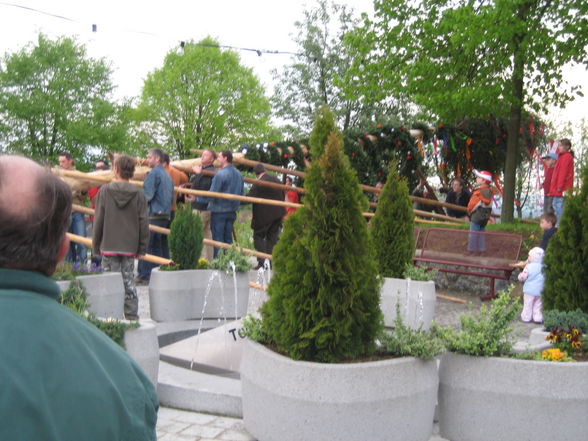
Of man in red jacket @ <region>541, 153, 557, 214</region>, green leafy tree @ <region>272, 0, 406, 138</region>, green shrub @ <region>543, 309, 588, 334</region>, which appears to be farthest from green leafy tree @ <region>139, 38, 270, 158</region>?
green shrub @ <region>543, 309, 588, 334</region>

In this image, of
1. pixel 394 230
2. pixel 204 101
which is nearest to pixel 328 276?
pixel 394 230

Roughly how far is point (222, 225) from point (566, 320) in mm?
6926

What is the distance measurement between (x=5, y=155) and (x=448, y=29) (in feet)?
43.0

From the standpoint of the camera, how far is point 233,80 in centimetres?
3725

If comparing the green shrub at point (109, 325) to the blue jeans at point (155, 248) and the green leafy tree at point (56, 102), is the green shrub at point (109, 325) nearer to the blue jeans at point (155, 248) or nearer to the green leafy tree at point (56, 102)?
the blue jeans at point (155, 248)

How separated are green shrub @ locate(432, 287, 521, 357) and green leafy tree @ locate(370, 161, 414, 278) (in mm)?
3607

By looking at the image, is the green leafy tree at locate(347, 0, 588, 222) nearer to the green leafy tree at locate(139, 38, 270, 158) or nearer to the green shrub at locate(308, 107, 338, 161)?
the green shrub at locate(308, 107, 338, 161)

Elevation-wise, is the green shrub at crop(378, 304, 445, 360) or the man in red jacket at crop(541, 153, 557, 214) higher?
the man in red jacket at crop(541, 153, 557, 214)

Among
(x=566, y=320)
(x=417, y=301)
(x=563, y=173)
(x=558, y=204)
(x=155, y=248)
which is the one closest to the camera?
(x=566, y=320)

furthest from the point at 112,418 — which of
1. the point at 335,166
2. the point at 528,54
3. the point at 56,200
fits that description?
the point at 528,54

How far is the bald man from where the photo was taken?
3.78ft

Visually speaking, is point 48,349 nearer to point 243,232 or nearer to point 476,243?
point 476,243

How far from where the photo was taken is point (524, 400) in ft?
12.7

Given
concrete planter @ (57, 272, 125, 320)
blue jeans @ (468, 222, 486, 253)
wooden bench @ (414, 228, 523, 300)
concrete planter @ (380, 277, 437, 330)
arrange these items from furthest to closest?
1. blue jeans @ (468, 222, 486, 253)
2. wooden bench @ (414, 228, 523, 300)
3. concrete planter @ (380, 277, 437, 330)
4. concrete planter @ (57, 272, 125, 320)
